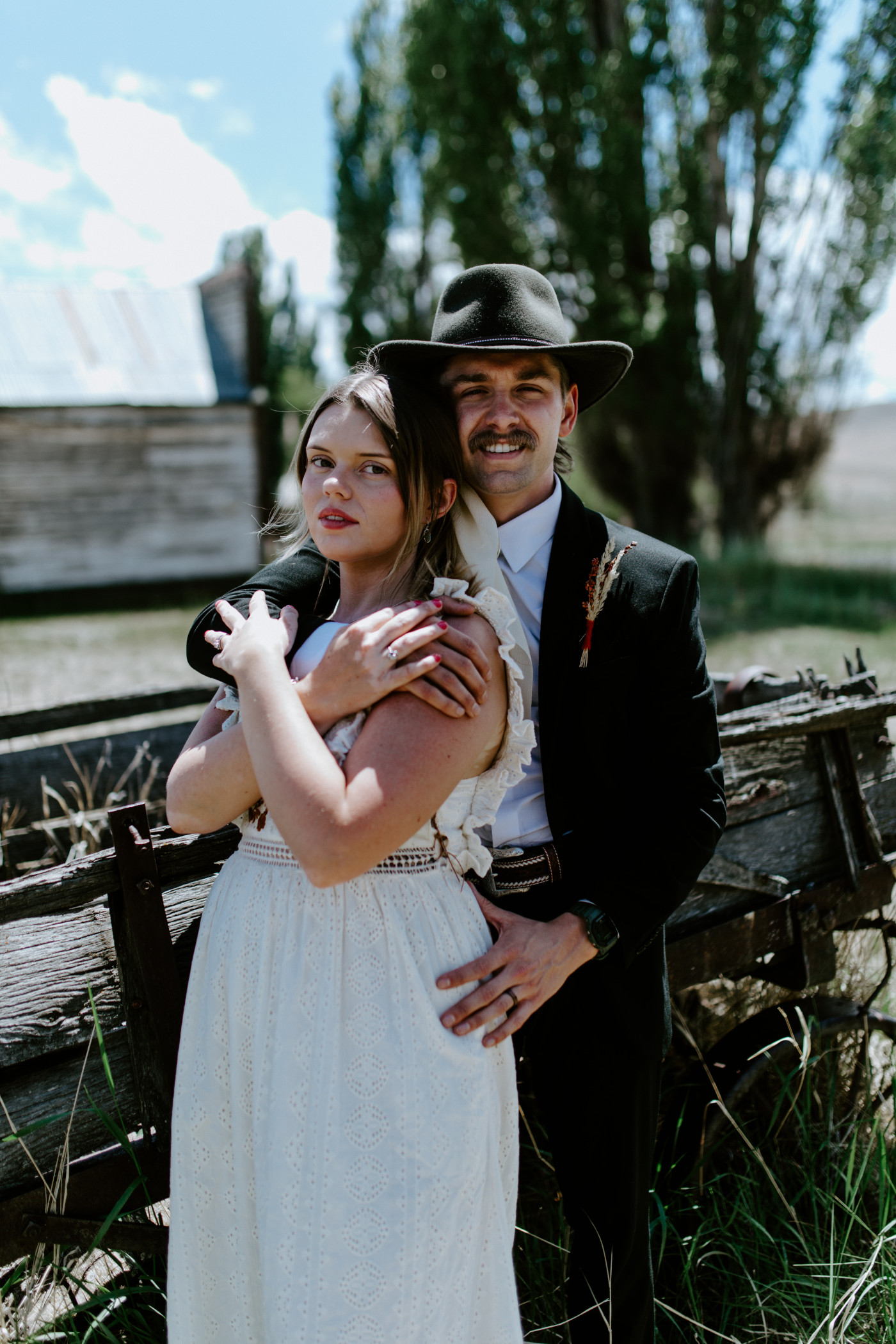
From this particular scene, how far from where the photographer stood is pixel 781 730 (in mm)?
2443

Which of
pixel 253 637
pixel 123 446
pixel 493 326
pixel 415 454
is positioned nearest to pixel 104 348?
pixel 123 446

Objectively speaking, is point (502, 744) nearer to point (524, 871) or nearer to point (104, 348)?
point (524, 871)

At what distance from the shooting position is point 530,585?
2.01m

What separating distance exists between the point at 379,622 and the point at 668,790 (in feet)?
2.29

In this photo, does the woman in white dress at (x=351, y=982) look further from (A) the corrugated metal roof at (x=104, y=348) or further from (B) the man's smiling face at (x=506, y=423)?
(A) the corrugated metal roof at (x=104, y=348)

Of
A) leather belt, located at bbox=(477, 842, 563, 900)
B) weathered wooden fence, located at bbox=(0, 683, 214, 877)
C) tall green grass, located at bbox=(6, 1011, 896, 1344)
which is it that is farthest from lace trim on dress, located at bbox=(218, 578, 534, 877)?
weathered wooden fence, located at bbox=(0, 683, 214, 877)

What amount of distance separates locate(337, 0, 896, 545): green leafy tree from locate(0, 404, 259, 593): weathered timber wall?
556cm

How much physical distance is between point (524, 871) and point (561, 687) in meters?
0.37

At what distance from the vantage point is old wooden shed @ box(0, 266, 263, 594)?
51.4ft

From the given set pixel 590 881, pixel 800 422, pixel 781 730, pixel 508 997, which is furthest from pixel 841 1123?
pixel 800 422

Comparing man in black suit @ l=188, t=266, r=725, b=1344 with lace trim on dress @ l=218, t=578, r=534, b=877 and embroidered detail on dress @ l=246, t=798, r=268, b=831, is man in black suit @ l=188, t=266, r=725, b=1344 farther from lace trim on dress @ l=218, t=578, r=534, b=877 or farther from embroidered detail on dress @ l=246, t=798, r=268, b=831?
embroidered detail on dress @ l=246, t=798, r=268, b=831

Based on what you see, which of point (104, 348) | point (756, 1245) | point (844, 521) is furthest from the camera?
point (844, 521)

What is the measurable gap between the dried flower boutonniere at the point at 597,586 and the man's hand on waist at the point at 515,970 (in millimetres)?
511

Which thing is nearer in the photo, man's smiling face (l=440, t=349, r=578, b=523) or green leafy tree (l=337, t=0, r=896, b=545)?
man's smiling face (l=440, t=349, r=578, b=523)
